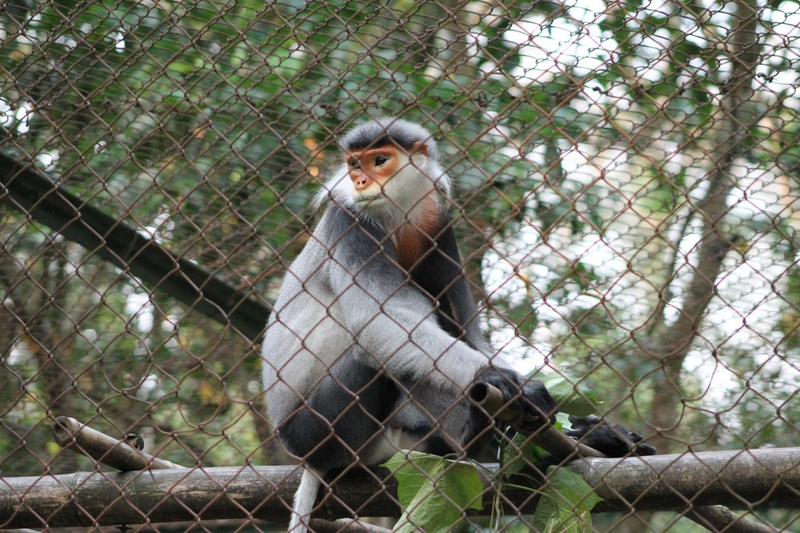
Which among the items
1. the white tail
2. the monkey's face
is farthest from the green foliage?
the monkey's face

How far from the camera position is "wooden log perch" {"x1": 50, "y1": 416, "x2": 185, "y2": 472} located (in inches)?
104

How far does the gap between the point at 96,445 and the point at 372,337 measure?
0.90 meters

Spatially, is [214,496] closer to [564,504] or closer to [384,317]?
[384,317]

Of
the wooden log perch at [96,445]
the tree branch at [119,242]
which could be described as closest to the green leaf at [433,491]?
the wooden log perch at [96,445]

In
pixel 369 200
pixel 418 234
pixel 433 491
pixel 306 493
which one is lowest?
pixel 306 493

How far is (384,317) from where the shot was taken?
2.84m

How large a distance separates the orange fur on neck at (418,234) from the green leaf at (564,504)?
112 centimetres

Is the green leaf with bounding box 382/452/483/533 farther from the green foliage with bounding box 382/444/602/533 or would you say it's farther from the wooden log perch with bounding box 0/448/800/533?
the wooden log perch with bounding box 0/448/800/533

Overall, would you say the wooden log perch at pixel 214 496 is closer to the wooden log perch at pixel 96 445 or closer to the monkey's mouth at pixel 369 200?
the wooden log perch at pixel 96 445

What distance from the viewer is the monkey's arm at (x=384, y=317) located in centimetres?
270

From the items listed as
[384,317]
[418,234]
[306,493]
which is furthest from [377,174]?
[306,493]

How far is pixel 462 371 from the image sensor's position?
104 inches

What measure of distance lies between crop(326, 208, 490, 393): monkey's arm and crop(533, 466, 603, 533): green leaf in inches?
18.2

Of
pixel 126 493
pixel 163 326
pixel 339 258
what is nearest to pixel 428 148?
pixel 339 258
